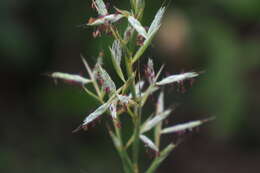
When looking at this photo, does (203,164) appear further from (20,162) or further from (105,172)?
(20,162)

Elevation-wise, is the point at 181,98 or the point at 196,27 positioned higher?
the point at 196,27

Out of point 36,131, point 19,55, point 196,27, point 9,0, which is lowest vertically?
→ point 36,131

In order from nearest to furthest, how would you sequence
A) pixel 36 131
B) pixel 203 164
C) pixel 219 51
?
pixel 219 51 → pixel 36 131 → pixel 203 164

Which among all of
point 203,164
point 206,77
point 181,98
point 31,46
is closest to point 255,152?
point 203,164

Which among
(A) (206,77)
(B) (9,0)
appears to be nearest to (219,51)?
(A) (206,77)

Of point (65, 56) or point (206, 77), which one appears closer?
point (206, 77)

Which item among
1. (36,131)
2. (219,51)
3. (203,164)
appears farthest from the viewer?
(203,164)
